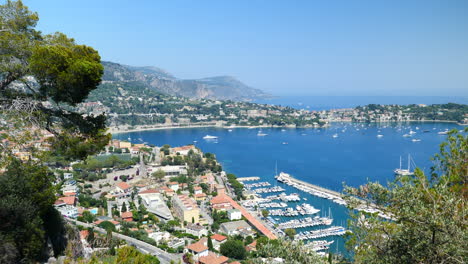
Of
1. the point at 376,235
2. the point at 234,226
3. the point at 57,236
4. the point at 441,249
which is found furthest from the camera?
the point at 234,226

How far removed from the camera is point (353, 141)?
117 feet

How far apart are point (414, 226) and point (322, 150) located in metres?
30.2

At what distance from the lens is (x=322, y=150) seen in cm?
3144

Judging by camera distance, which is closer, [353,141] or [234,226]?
[234,226]

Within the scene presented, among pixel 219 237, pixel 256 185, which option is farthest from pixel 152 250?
pixel 256 185

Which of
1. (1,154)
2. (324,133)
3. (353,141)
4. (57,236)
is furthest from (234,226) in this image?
(324,133)

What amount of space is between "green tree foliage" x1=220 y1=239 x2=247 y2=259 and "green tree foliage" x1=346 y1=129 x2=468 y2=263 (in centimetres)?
722

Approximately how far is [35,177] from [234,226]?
32.2ft

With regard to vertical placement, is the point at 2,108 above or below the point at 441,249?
above

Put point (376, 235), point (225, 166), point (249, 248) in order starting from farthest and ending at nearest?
point (225, 166) → point (249, 248) → point (376, 235)

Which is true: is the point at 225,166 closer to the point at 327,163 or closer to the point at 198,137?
the point at 327,163

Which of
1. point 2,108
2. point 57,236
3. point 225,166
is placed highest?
point 2,108

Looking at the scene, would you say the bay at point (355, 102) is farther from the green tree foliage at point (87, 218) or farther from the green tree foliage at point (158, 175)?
the green tree foliage at point (87, 218)

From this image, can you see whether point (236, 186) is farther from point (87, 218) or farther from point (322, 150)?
point (322, 150)
